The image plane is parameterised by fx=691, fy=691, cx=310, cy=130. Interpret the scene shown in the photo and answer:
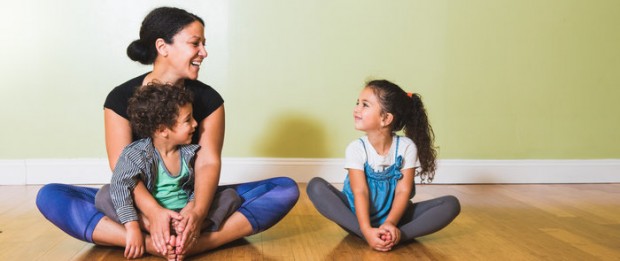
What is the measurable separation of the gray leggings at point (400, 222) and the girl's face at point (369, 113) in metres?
0.22

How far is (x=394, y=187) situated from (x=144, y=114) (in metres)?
0.77

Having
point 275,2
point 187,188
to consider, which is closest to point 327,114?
point 275,2

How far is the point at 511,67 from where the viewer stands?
3.43 meters

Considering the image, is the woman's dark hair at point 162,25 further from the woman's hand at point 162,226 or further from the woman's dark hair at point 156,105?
the woman's hand at point 162,226

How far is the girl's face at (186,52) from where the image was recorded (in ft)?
6.51

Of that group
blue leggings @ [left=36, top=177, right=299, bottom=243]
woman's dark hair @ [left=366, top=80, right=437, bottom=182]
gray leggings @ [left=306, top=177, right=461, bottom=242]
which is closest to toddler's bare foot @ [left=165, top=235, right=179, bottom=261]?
blue leggings @ [left=36, top=177, right=299, bottom=243]

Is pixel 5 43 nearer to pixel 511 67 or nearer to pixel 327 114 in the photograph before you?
pixel 327 114

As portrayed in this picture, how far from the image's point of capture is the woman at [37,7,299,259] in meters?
1.82

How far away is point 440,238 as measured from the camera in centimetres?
211

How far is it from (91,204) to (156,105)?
1.11ft

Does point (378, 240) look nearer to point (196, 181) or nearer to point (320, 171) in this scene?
point (196, 181)

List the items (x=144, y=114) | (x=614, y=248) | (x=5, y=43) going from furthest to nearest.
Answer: (x=5, y=43), (x=614, y=248), (x=144, y=114)

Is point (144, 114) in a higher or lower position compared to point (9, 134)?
higher

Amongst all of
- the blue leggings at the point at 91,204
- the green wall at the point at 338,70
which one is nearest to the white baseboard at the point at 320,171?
the green wall at the point at 338,70
